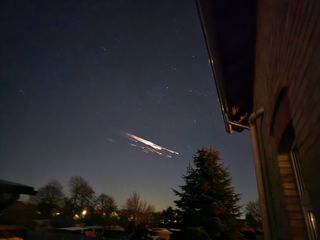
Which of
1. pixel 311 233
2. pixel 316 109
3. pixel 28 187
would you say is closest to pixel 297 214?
pixel 311 233

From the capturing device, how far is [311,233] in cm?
262

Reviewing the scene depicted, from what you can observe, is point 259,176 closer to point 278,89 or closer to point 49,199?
point 278,89

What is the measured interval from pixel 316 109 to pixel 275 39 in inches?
43.2

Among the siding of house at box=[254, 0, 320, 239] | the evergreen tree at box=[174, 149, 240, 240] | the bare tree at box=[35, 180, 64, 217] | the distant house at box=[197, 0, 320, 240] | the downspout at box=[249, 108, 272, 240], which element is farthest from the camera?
the bare tree at box=[35, 180, 64, 217]

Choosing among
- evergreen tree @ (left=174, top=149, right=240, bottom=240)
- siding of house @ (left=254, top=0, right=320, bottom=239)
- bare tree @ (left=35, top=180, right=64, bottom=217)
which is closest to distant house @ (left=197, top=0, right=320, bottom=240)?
siding of house @ (left=254, top=0, right=320, bottom=239)

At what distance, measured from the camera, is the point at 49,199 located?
49.3m

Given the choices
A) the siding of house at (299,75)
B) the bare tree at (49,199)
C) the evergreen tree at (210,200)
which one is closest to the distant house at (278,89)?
the siding of house at (299,75)

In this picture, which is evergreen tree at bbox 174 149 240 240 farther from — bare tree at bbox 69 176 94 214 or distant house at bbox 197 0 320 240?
bare tree at bbox 69 176 94 214

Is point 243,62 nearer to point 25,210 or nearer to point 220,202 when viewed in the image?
point 220,202

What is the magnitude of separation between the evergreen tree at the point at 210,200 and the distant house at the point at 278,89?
1333cm

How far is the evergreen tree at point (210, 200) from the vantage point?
17328mm

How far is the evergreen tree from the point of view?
56.9 feet

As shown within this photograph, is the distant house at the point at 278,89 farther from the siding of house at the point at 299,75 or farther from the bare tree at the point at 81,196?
the bare tree at the point at 81,196

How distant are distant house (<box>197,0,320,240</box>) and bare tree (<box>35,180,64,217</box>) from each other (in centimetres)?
4854
